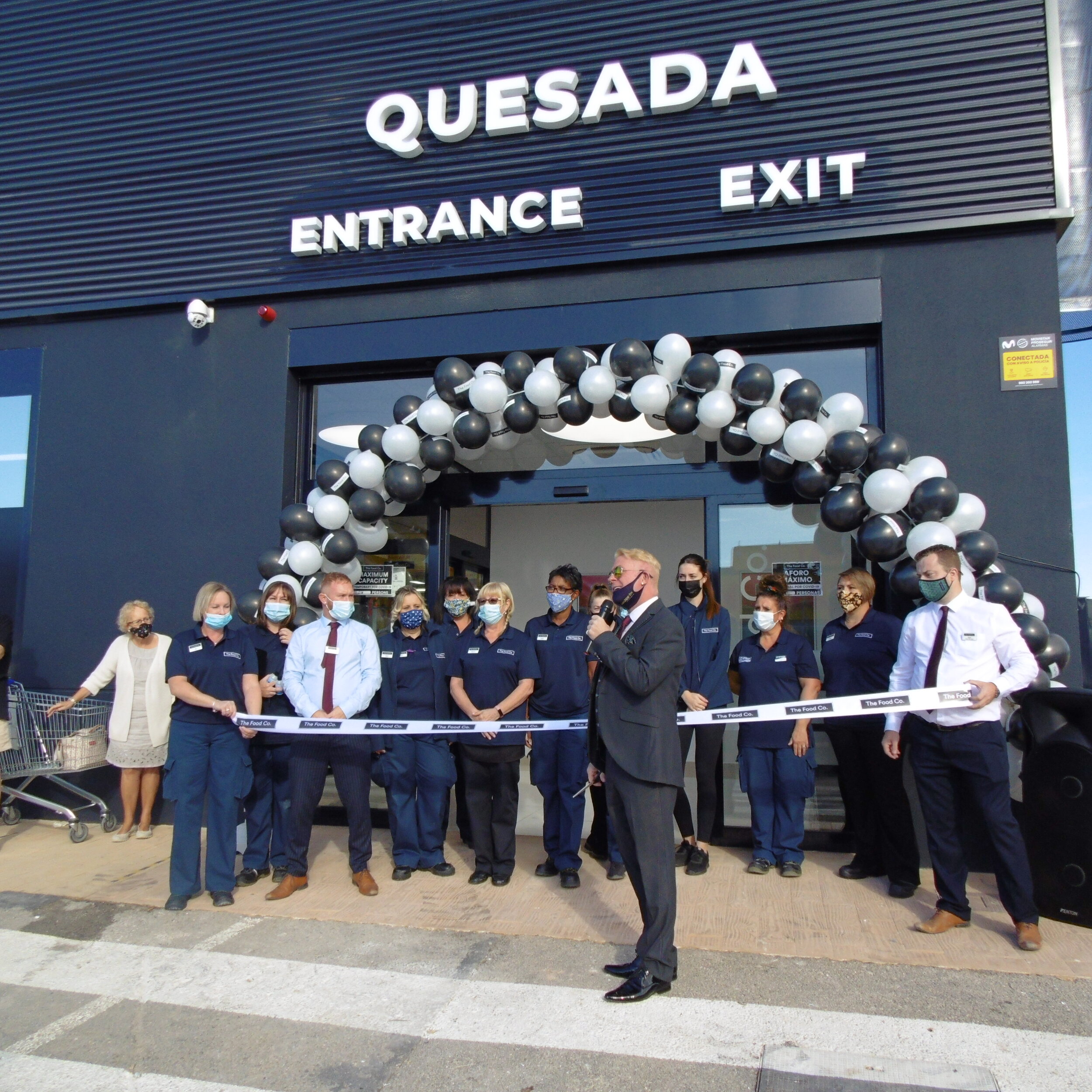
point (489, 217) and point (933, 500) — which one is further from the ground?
point (489, 217)

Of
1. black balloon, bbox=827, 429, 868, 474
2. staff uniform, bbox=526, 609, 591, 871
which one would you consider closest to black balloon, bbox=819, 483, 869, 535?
black balloon, bbox=827, 429, 868, 474

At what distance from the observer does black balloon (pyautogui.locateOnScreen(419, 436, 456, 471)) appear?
625 cm

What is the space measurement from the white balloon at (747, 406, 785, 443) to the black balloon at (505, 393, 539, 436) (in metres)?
1.54

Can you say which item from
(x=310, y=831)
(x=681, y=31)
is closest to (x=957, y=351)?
(x=681, y=31)

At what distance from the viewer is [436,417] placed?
6152 millimetres

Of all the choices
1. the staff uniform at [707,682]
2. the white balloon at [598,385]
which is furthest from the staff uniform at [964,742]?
the white balloon at [598,385]

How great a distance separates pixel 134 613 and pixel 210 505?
144 centimetres

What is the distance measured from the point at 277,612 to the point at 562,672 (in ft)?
6.43

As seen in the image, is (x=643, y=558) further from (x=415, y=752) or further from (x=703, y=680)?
(x=415, y=752)

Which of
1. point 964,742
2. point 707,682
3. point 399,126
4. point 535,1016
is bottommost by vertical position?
point 535,1016

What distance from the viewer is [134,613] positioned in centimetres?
614

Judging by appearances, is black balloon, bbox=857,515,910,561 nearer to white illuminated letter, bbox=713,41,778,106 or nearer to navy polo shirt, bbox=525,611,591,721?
navy polo shirt, bbox=525,611,591,721

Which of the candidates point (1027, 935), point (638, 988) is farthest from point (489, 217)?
point (1027, 935)

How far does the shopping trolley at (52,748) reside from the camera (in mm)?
6668
